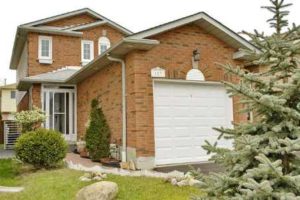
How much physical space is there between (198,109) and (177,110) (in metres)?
0.84

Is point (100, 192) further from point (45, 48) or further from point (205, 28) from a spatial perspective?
point (45, 48)

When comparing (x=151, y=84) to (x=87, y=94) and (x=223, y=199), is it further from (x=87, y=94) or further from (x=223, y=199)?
(x=223, y=199)

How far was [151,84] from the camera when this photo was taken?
32.9 ft

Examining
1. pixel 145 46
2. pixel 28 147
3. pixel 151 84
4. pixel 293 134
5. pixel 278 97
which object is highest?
pixel 145 46

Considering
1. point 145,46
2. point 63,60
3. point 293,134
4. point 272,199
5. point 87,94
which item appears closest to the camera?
point 272,199

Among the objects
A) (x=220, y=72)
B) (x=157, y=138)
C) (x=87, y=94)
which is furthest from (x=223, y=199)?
(x=87, y=94)

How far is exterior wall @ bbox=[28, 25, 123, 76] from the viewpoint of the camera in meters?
18.0

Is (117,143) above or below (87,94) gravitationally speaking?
below

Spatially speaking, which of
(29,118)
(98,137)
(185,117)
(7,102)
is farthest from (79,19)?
(7,102)

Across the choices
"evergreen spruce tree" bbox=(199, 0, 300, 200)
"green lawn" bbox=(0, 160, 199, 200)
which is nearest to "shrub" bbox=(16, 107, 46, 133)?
"green lawn" bbox=(0, 160, 199, 200)

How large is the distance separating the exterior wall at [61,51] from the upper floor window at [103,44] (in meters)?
0.20

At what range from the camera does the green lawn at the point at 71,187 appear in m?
6.73

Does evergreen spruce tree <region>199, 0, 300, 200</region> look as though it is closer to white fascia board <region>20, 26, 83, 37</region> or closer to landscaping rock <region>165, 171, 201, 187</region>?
landscaping rock <region>165, 171, 201, 187</region>

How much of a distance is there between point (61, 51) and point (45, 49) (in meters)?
0.86
